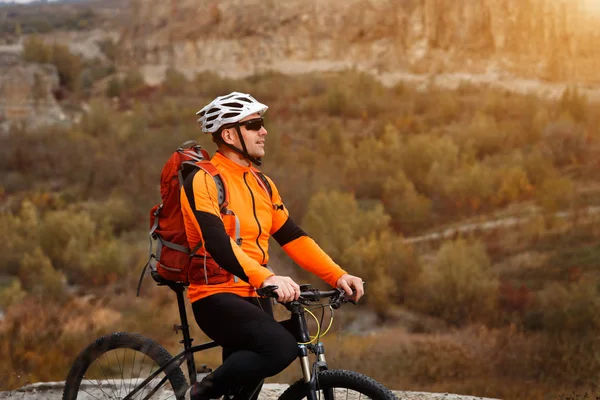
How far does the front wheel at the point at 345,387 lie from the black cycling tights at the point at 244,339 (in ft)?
0.37

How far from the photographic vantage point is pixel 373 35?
1527 inches

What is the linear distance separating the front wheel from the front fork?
16 mm

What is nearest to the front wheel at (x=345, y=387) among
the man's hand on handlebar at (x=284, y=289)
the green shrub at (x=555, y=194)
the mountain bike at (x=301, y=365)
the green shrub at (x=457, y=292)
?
the mountain bike at (x=301, y=365)

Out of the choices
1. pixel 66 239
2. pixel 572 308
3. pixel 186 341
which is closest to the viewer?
pixel 186 341

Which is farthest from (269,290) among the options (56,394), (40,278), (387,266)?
(40,278)

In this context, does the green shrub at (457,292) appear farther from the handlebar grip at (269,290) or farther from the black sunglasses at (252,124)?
the handlebar grip at (269,290)

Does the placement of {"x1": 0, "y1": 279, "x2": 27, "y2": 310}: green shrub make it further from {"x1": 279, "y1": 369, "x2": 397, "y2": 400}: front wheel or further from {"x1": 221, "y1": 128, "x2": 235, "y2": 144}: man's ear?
{"x1": 279, "y1": 369, "x2": 397, "y2": 400}: front wheel

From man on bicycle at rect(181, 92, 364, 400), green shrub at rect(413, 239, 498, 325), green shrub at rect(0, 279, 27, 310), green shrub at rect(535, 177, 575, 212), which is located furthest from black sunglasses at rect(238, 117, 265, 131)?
green shrub at rect(535, 177, 575, 212)

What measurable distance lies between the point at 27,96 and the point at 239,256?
33336 millimetres

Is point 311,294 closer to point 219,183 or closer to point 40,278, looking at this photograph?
point 219,183

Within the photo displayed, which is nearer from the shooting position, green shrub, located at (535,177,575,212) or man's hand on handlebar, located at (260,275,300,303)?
man's hand on handlebar, located at (260,275,300,303)

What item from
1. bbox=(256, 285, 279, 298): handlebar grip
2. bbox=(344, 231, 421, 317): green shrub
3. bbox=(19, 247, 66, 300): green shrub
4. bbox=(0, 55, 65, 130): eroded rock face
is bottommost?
bbox=(344, 231, 421, 317): green shrub

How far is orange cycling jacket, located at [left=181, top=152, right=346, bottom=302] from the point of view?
2814 mm

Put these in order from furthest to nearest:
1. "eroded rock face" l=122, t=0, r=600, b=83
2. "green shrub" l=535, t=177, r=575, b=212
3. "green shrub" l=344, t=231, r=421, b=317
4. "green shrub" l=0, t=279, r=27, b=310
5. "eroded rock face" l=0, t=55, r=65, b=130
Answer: "eroded rock face" l=122, t=0, r=600, b=83
"eroded rock face" l=0, t=55, r=65, b=130
"green shrub" l=535, t=177, r=575, b=212
"green shrub" l=344, t=231, r=421, b=317
"green shrub" l=0, t=279, r=27, b=310
